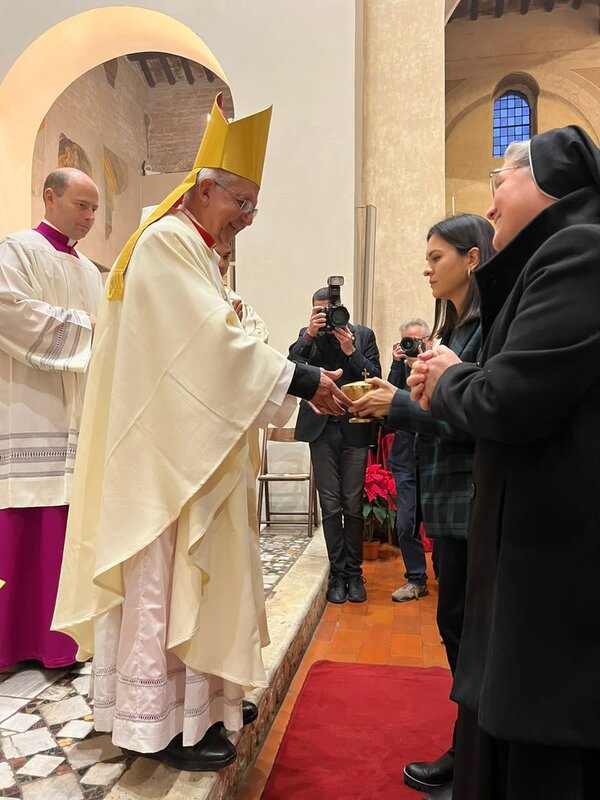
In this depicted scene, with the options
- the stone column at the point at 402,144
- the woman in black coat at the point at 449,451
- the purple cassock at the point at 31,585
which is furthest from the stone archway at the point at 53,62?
the woman in black coat at the point at 449,451

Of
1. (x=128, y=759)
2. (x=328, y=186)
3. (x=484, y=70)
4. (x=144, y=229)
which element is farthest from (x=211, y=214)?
(x=484, y=70)

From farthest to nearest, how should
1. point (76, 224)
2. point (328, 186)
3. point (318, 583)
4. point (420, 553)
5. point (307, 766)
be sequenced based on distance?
point (328, 186) < point (420, 553) < point (318, 583) < point (76, 224) < point (307, 766)

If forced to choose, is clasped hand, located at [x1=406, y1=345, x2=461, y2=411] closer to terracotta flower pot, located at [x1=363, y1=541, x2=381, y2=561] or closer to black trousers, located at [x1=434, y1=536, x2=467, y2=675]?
black trousers, located at [x1=434, y1=536, x2=467, y2=675]

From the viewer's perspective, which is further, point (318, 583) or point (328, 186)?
point (328, 186)

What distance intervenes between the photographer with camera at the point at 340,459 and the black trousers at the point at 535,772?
2754 mm

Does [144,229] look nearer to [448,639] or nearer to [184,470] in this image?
[184,470]

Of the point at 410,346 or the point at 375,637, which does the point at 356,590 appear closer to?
the point at 375,637

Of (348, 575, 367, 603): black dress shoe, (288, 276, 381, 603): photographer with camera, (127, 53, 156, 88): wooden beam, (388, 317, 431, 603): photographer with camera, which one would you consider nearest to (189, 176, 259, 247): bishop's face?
(288, 276, 381, 603): photographer with camera

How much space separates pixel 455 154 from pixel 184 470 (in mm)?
11918

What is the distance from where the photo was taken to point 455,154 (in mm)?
12172

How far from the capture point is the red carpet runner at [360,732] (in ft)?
7.06

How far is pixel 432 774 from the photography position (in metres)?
2.13

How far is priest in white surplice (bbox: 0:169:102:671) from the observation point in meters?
2.56

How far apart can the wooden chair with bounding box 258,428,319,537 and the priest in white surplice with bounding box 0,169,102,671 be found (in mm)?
2463
